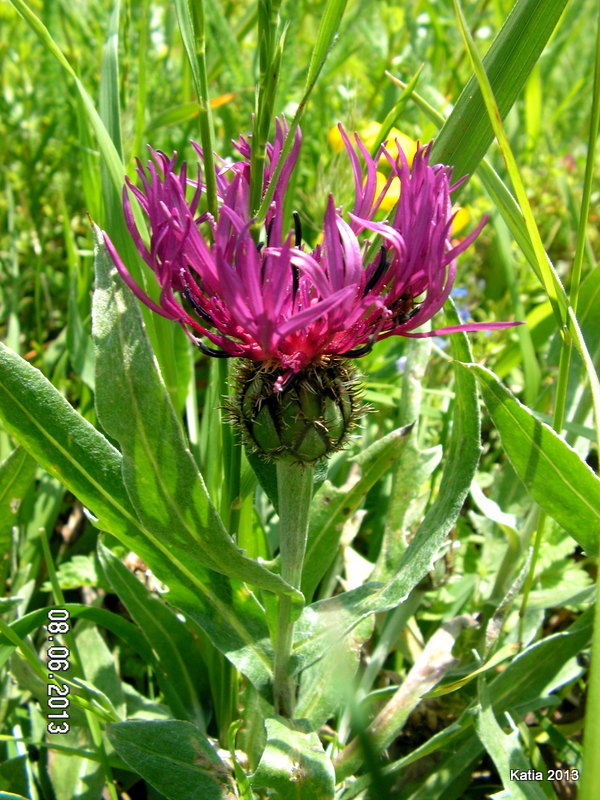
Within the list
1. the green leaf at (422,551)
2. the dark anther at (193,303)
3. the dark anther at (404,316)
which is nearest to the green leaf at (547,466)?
the green leaf at (422,551)

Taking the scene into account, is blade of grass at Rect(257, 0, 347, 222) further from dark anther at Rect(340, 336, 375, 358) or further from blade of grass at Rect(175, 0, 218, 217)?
dark anther at Rect(340, 336, 375, 358)

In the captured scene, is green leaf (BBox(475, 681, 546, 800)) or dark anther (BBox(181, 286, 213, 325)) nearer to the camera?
dark anther (BBox(181, 286, 213, 325))

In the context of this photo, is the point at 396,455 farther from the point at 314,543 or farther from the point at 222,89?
the point at 222,89

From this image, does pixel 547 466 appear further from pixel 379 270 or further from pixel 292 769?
pixel 292 769

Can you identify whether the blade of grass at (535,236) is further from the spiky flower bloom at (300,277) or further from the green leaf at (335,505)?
the green leaf at (335,505)

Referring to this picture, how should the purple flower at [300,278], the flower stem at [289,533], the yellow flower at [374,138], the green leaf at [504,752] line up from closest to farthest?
the purple flower at [300,278]
the flower stem at [289,533]
the green leaf at [504,752]
the yellow flower at [374,138]

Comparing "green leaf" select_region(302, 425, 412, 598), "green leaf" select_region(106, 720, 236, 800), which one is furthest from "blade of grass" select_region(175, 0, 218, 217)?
"green leaf" select_region(106, 720, 236, 800)
